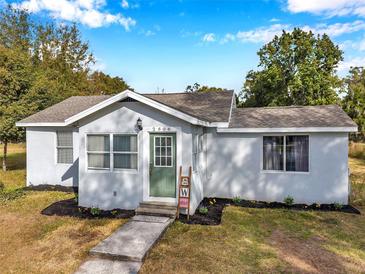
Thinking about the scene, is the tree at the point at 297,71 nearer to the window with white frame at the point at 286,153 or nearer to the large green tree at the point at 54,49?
the window with white frame at the point at 286,153

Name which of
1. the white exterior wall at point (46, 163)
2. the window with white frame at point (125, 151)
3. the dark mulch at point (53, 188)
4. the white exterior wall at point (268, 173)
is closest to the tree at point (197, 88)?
the white exterior wall at point (46, 163)

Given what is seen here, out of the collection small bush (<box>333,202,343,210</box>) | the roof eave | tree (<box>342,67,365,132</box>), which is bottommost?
small bush (<box>333,202,343,210</box>)

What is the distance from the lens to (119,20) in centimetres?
1731

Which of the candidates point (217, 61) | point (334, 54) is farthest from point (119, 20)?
point (334, 54)

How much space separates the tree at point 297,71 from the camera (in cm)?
2541

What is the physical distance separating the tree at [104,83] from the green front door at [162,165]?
29396 mm

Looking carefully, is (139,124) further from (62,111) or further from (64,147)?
(62,111)

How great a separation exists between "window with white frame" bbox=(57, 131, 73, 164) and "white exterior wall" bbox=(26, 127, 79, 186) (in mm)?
173

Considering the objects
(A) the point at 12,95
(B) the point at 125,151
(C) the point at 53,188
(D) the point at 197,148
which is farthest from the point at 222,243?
(A) the point at 12,95

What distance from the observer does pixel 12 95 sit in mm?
16000

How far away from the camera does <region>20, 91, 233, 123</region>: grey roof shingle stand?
34.7ft

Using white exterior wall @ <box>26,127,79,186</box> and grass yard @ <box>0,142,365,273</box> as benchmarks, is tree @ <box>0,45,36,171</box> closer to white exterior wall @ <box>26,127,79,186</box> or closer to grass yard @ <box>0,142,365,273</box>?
white exterior wall @ <box>26,127,79,186</box>

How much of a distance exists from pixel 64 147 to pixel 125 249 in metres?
7.95

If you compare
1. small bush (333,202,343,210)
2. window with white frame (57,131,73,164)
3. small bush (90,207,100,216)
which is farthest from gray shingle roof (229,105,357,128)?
window with white frame (57,131,73,164)
